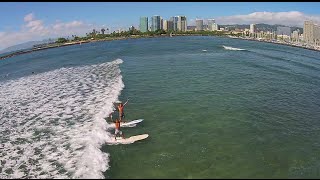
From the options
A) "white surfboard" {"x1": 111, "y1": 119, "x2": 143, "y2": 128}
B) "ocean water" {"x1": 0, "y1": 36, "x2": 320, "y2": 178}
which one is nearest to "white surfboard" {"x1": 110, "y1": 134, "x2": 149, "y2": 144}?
"ocean water" {"x1": 0, "y1": 36, "x2": 320, "y2": 178}

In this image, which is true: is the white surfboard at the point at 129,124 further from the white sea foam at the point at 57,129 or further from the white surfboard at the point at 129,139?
the white surfboard at the point at 129,139

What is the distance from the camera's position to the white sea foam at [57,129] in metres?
17.5

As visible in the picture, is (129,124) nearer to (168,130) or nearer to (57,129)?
(168,130)

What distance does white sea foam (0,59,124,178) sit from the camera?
1750cm

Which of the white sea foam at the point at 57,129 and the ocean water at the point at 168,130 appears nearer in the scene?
the ocean water at the point at 168,130

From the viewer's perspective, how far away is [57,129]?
23.6 m

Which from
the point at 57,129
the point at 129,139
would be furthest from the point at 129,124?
the point at 57,129

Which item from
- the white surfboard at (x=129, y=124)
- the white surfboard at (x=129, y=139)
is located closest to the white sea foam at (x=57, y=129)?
the white surfboard at (x=129, y=124)

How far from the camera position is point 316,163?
17953 millimetres

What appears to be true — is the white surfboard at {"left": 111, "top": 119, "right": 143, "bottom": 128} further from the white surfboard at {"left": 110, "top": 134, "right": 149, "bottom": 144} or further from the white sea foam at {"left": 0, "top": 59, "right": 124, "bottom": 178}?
the white surfboard at {"left": 110, "top": 134, "right": 149, "bottom": 144}

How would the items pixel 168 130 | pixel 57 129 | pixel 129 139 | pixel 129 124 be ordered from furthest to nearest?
1. pixel 129 124
2. pixel 57 129
3. pixel 168 130
4. pixel 129 139

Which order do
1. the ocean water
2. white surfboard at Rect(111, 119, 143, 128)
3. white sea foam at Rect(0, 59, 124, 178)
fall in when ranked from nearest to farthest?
the ocean water, white sea foam at Rect(0, 59, 124, 178), white surfboard at Rect(111, 119, 143, 128)

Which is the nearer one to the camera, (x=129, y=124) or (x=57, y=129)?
(x=57, y=129)

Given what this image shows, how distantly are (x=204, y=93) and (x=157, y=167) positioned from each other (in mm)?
16992
